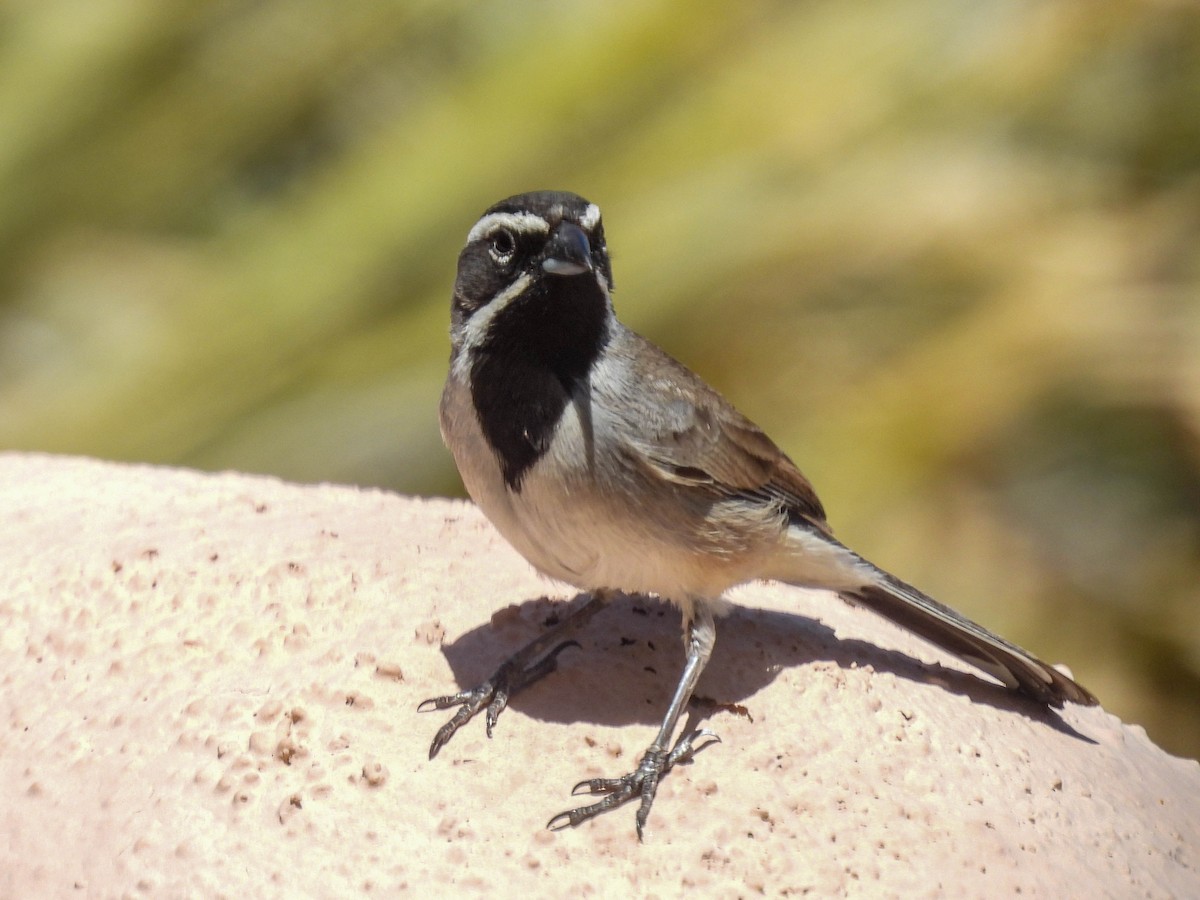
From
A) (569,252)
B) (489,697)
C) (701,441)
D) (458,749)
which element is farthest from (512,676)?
(569,252)

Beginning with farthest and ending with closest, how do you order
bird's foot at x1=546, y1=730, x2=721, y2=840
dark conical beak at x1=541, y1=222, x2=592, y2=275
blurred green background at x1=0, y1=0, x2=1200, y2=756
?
1. blurred green background at x1=0, y1=0, x2=1200, y2=756
2. dark conical beak at x1=541, y1=222, x2=592, y2=275
3. bird's foot at x1=546, y1=730, x2=721, y2=840

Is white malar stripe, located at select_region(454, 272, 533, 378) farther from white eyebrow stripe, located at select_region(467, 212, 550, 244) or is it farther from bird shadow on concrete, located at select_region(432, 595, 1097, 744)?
bird shadow on concrete, located at select_region(432, 595, 1097, 744)

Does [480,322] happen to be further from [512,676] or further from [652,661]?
[652,661]

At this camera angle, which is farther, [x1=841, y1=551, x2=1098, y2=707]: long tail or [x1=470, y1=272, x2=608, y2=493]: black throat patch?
[x1=841, y1=551, x2=1098, y2=707]: long tail

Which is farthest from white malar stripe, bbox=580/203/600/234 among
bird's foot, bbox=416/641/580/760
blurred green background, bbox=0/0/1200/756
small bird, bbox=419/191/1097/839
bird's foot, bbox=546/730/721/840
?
blurred green background, bbox=0/0/1200/756

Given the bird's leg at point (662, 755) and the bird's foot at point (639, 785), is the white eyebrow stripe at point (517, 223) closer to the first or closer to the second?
the bird's leg at point (662, 755)

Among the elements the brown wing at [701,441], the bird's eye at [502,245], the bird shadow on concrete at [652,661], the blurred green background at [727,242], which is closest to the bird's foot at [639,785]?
the bird shadow on concrete at [652,661]

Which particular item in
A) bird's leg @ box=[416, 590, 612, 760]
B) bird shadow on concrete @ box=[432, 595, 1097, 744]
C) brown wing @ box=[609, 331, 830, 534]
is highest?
brown wing @ box=[609, 331, 830, 534]

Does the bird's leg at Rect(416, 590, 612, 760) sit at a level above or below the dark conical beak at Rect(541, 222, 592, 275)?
below
